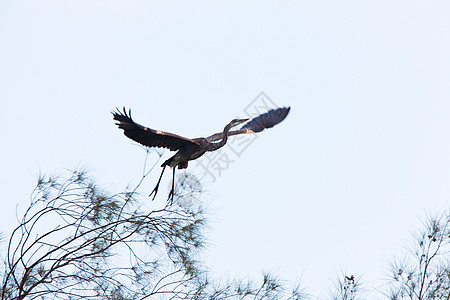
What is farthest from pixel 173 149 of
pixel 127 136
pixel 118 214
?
pixel 118 214

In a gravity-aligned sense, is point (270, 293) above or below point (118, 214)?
below

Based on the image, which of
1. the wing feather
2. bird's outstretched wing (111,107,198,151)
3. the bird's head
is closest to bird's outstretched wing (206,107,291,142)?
the wing feather

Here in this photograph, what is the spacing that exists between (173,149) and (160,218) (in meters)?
1.80

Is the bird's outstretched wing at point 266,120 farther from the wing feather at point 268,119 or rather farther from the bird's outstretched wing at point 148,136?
the bird's outstretched wing at point 148,136

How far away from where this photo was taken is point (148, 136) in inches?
265

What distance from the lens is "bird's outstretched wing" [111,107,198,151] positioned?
629cm

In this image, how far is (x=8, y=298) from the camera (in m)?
5.18

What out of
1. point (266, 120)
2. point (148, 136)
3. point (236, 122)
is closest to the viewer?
point (148, 136)

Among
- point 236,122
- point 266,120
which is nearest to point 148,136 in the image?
point 236,122

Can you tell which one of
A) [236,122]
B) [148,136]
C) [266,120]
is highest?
[266,120]

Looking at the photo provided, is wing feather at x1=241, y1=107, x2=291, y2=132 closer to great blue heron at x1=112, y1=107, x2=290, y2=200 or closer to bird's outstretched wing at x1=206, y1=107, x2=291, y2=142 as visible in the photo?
bird's outstretched wing at x1=206, y1=107, x2=291, y2=142

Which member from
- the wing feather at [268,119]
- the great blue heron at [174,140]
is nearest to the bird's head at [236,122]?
the great blue heron at [174,140]

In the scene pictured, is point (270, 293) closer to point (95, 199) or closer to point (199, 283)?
point (199, 283)

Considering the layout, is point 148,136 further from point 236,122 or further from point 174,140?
point 236,122
